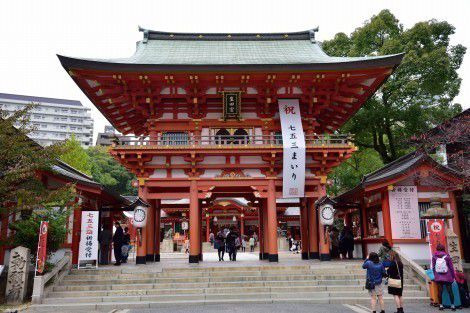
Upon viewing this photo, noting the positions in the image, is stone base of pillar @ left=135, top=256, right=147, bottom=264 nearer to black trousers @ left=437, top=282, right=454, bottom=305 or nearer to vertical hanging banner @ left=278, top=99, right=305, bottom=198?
vertical hanging banner @ left=278, top=99, right=305, bottom=198

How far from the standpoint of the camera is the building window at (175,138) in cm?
1749

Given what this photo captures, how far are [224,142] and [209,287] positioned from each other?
6758mm

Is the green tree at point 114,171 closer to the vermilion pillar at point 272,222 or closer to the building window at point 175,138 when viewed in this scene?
the building window at point 175,138

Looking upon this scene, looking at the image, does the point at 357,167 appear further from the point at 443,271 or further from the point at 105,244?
the point at 443,271

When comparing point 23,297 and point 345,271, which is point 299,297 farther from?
point 23,297

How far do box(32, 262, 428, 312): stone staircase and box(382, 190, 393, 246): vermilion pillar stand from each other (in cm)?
196

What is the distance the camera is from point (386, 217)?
1543 cm

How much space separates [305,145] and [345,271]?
5573 mm

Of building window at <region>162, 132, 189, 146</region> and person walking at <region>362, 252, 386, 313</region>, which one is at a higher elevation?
building window at <region>162, 132, 189, 146</region>

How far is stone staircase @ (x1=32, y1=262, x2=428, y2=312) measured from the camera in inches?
457

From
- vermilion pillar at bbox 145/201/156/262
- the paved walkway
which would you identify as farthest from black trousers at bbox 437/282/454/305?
vermilion pillar at bbox 145/201/156/262

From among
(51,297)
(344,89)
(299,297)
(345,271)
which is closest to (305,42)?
(344,89)

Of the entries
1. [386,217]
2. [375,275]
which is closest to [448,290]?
[375,275]

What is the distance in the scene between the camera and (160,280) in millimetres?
13117
